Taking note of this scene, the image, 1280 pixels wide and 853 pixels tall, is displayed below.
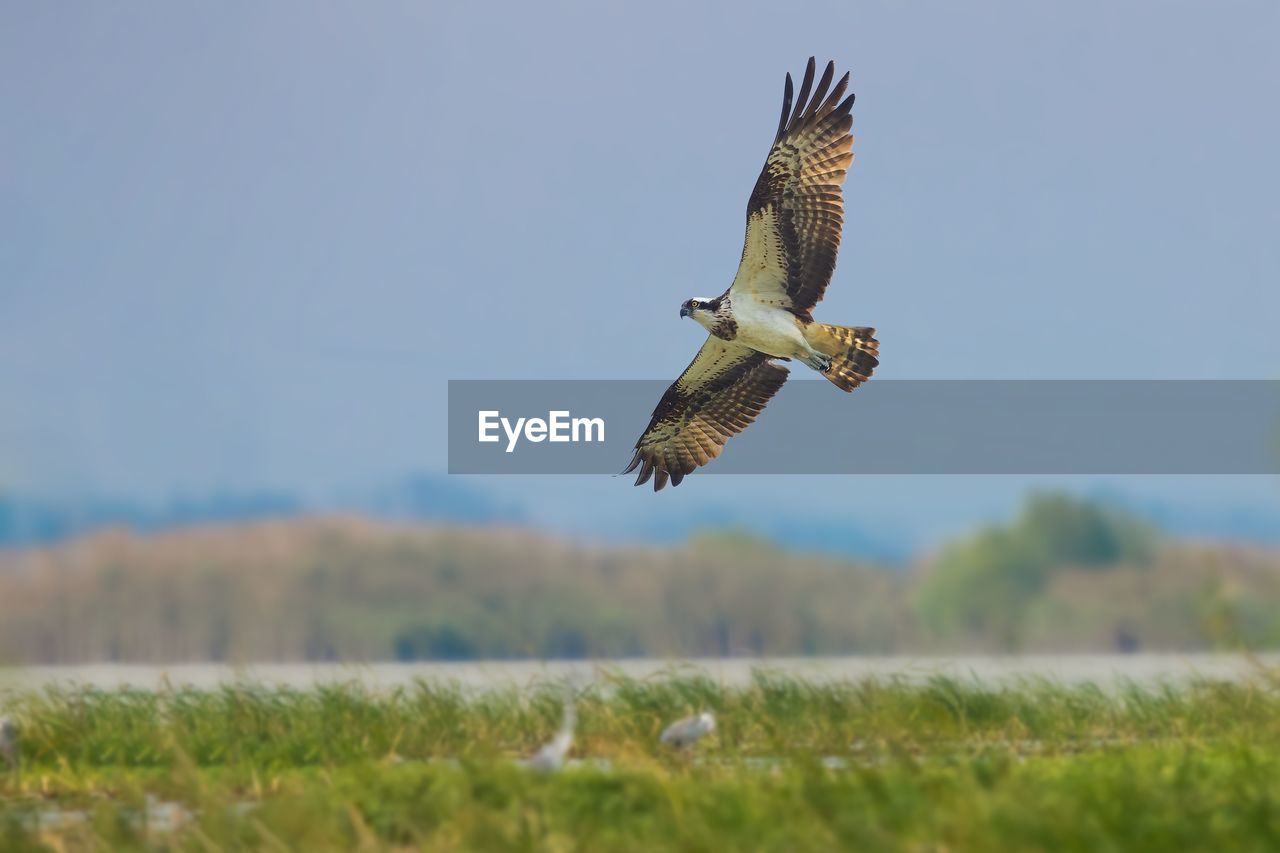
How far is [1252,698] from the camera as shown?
14.2 m

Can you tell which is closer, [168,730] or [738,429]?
[168,730]

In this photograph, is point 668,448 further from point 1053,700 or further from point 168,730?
point 168,730

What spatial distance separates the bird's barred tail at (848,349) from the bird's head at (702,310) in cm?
89

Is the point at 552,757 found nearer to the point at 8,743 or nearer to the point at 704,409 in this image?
the point at 8,743

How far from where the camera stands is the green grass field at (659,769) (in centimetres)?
821

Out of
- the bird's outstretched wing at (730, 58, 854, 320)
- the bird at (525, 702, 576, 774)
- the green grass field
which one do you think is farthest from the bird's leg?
the bird at (525, 702, 576, 774)

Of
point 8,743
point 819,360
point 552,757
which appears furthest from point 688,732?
point 8,743

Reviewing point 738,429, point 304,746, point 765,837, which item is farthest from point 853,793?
point 738,429

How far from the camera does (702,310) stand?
613 inches

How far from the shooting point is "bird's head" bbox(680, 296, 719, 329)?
1548cm

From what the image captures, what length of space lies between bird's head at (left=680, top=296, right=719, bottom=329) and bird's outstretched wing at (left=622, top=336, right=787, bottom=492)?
32.3 inches

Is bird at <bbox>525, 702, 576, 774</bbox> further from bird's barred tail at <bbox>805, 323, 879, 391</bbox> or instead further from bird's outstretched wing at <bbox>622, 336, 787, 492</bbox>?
bird's outstretched wing at <bbox>622, 336, 787, 492</bbox>

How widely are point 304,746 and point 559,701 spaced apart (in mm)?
2374

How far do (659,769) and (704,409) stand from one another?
7607mm
